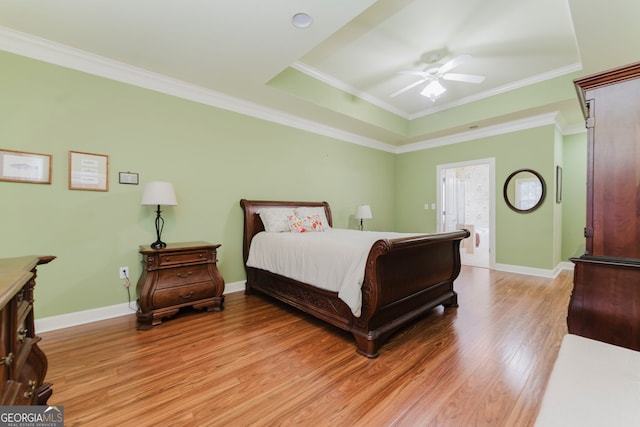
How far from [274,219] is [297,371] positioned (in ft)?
6.70

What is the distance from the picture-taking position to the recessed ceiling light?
7.02ft

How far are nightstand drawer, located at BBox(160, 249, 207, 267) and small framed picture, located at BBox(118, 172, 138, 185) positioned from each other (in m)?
0.93

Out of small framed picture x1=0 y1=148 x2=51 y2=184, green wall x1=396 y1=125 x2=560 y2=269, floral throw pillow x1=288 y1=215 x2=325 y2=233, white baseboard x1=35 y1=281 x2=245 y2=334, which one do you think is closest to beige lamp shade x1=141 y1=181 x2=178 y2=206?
small framed picture x1=0 y1=148 x2=51 y2=184

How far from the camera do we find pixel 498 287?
373 cm

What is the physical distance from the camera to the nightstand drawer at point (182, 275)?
2612 millimetres

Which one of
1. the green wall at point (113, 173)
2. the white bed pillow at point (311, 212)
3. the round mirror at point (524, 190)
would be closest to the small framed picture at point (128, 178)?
the green wall at point (113, 173)

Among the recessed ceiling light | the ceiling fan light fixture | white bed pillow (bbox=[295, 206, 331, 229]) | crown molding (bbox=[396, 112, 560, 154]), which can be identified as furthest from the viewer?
crown molding (bbox=[396, 112, 560, 154])

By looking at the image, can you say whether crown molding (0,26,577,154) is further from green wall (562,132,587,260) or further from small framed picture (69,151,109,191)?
green wall (562,132,587,260)

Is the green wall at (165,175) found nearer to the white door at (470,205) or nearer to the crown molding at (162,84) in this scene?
the crown molding at (162,84)

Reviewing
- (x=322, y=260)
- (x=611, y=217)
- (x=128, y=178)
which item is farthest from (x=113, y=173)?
(x=611, y=217)

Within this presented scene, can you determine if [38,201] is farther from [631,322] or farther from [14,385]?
[631,322]

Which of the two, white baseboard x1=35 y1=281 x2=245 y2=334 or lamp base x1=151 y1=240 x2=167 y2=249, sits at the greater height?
lamp base x1=151 y1=240 x2=167 y2=249

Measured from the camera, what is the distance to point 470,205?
19.9 feet

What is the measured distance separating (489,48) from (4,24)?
4.72 m
